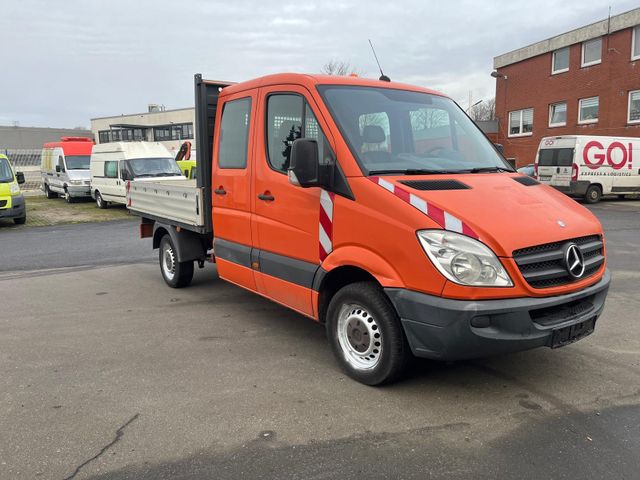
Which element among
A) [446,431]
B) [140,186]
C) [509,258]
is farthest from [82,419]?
[140,186]

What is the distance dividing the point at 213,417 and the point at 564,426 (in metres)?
2.28

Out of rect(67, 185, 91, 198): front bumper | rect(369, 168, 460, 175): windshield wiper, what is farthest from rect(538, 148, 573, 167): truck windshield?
rect(67, 185, 91, 198): front bumper

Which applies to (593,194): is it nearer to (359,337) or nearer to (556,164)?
(556,164)

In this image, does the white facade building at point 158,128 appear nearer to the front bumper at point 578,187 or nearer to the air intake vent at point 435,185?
the front bumper at point 578,187

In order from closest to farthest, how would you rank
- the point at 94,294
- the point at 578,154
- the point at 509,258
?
the point at 509,258 → the point at 94,294 → the point at 578,154

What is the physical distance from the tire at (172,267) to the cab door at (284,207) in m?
2.31

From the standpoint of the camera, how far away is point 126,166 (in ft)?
59.3

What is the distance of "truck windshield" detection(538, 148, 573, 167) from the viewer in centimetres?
1925

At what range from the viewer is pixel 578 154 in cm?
1900

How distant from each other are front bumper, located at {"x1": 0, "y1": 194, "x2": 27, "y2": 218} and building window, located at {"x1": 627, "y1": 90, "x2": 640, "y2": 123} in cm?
2574

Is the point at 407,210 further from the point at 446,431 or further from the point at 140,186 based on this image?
the point at 140,186

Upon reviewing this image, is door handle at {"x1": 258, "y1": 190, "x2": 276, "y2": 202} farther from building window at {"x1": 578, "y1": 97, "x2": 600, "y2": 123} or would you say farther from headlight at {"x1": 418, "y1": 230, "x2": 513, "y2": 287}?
building window at {"x1": 578, "y1": 97, "x2": 600, "y2": 123}

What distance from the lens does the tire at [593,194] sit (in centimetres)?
1956

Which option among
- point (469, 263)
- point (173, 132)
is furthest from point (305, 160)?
point (173, 132)
